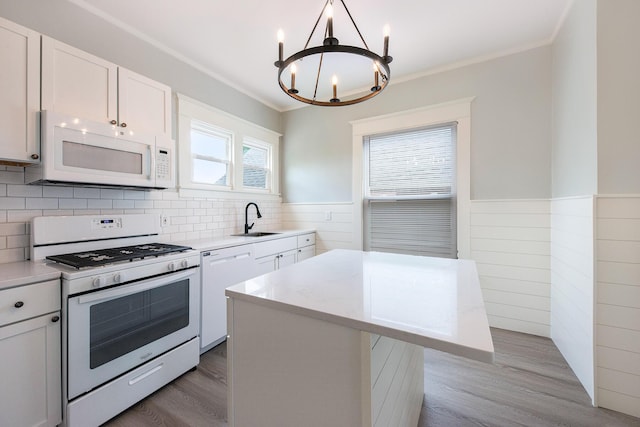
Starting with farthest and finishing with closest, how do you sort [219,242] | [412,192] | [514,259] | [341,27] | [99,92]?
[412,192] → [514,259] → [219,242] → [341,27] → [99,92]

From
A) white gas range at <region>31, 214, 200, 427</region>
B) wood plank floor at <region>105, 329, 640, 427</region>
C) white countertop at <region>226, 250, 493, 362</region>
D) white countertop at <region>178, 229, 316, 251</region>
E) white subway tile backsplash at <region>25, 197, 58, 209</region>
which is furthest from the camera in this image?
white countertop at <region>178, 229, 316, 251</region>

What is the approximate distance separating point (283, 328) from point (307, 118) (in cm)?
338

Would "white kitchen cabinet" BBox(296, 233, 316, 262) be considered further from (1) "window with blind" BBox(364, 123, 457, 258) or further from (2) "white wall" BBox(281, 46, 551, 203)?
(2) "white wall" BBox(281, 46, 551, 203)

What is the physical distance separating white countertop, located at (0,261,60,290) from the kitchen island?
3.47ft

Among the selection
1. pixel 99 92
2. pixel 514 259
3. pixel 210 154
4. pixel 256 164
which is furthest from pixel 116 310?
pixel 514 259

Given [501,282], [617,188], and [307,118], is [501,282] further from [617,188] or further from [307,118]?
[307,118]

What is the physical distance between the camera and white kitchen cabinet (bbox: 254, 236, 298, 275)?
9.26ft

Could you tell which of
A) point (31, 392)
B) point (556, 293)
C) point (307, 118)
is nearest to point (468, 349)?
point (31, 392)

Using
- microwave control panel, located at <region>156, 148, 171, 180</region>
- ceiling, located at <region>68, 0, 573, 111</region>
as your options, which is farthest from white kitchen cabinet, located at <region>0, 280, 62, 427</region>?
ceiling, located at <region>68, 0, 573, 111</region>

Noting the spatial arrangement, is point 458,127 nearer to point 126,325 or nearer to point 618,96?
point 618,96

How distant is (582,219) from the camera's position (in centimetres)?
188

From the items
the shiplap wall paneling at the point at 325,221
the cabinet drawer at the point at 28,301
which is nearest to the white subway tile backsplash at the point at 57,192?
the cabinet drawer at the point at 28,301

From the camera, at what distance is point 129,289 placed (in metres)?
1.69

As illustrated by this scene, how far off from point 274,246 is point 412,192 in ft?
5.53
